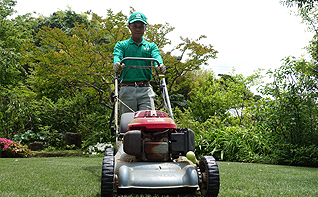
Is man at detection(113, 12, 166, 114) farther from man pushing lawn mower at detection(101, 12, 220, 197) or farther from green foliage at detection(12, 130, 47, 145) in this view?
green foliage at detection(12, 130, 47, 145)

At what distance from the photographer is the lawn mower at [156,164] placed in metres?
2.28

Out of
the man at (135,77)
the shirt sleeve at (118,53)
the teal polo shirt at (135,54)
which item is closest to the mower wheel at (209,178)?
the man at (135,77)

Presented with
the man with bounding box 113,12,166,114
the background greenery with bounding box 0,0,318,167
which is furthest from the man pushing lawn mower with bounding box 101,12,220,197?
the background greenery with bounding box 0,0,318,167

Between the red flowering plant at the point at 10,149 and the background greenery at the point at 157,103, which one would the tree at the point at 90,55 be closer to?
the background greenery at the point at 157,103

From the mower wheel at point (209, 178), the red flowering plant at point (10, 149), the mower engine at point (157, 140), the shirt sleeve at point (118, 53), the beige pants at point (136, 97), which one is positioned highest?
the shirt sleeve at point (118, 53)

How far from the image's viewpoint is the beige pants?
3.62 meters

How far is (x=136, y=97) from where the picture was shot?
3.63 metres

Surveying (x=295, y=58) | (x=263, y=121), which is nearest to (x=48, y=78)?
(x=263, y=121)

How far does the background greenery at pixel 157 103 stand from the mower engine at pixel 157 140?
12.6ft

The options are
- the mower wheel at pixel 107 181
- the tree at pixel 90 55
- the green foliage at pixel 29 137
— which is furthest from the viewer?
the green foliage at pixel 29 137

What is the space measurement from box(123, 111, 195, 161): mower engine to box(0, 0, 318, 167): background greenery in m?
3.83

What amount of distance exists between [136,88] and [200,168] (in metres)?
1.49

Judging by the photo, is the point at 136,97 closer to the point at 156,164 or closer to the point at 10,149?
the point at 156,164

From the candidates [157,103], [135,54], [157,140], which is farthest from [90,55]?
[157,140]
